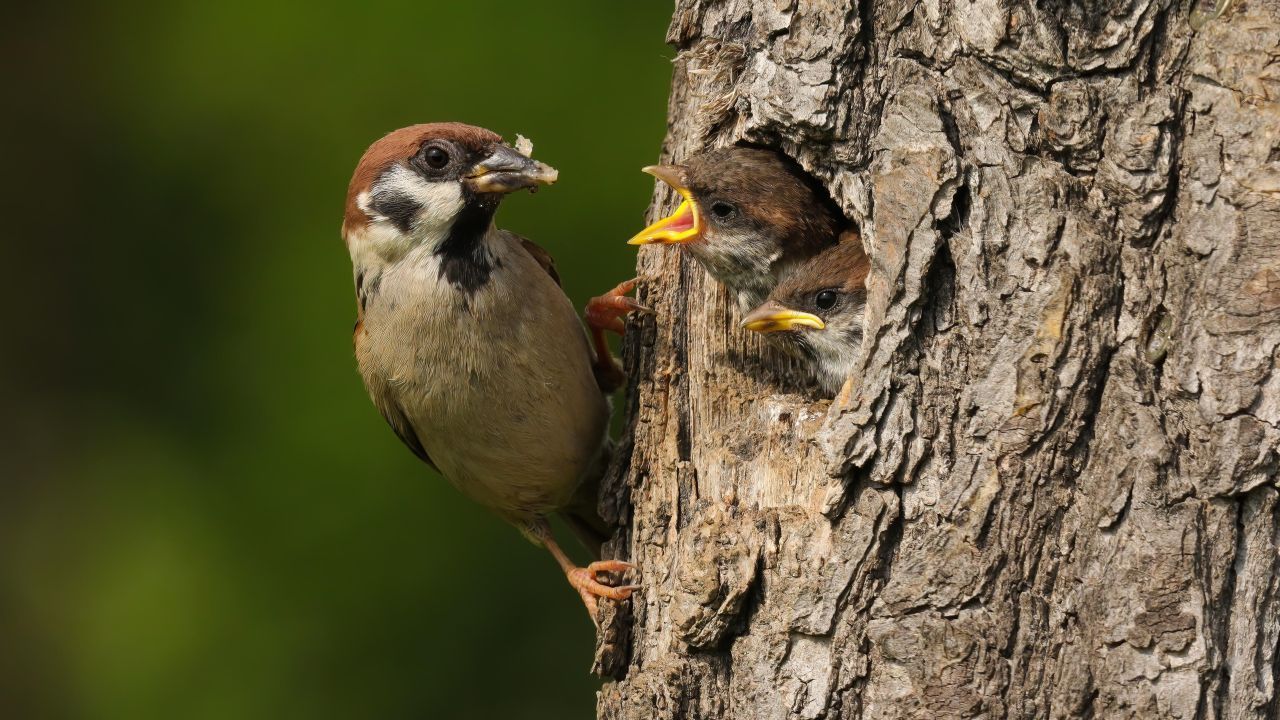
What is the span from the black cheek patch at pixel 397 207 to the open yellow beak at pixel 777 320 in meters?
1.11

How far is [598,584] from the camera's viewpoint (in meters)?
4.04

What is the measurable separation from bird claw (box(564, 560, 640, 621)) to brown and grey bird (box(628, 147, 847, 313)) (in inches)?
34.4

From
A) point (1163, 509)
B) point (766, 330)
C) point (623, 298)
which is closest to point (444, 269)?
point (623, 298)

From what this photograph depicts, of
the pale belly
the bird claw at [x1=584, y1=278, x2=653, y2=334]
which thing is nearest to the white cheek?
the pale belly

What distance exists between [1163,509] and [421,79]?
A: 4.33 metres

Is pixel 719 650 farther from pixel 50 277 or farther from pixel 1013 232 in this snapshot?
pixel 50 277

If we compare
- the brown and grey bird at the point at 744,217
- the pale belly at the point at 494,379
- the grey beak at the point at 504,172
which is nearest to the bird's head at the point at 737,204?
the brown and grey bird at the point at 744,217

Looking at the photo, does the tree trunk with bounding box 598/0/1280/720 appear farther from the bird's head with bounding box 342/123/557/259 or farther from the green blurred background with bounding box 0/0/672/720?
the green blurred background with bounding box 0/0/672/720

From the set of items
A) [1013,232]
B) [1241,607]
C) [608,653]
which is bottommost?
[608,653]

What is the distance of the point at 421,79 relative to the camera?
20.7 ft

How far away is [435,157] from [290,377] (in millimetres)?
2325

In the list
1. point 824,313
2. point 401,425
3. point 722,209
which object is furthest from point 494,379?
point 824,313

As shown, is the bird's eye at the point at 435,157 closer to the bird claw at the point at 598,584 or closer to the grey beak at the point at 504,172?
the grey beak at the point at 504,172

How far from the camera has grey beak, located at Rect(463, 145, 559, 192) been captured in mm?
4156
